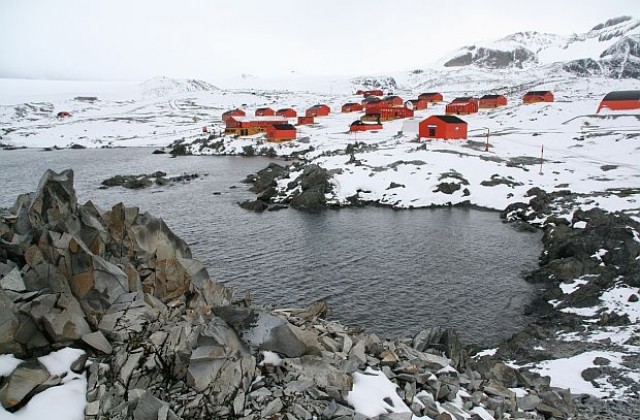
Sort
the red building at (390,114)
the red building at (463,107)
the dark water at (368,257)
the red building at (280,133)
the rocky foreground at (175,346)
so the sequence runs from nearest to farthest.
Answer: the rocky foreground at (175,346)
the dark water at (368,257)
the red building at (280,133)
the red building at (390,114)
the red building at (463,107)

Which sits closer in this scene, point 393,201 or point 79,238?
point 79,238

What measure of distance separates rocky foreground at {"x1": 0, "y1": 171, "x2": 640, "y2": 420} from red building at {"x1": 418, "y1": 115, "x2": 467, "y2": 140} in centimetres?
6255

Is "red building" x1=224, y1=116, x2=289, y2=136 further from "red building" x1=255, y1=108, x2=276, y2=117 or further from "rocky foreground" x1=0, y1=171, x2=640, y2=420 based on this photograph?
"rocky foreground" x1=0, y1=171, x2=640, y2=420

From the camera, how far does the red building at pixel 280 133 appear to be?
98500 mm

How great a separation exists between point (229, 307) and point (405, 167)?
48.1m

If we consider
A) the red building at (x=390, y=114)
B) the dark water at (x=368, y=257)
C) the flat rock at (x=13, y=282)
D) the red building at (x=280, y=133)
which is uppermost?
the red building at (x=390, y=114)

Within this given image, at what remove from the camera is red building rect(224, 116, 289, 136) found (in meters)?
111

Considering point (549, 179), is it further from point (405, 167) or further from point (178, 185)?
point (178, 185)

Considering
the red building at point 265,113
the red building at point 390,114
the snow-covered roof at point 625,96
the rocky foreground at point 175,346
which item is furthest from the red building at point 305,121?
the rocky foreground at point 175,346

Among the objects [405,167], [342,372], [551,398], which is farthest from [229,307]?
[405,167]

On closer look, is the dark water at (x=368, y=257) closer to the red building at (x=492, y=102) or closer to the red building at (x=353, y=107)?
the red building at (x=492, y=102)

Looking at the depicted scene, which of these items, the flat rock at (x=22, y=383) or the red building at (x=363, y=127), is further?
the red building at (x=363, y=127)

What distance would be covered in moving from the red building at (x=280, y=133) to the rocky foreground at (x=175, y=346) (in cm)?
8216

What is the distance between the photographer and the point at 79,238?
13438 mm
